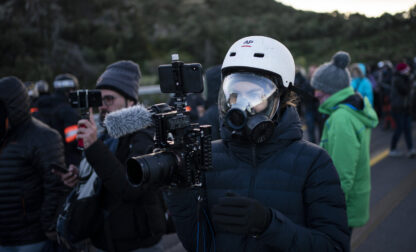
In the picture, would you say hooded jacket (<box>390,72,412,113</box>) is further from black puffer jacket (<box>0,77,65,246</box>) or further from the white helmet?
black puffer jacket (<box>0,77,65,246</box>)

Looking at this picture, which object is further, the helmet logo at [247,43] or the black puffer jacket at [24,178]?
the black puffer jacket at [24,178]

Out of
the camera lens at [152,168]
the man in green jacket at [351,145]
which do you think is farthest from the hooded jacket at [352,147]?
the camera lens at [152,168]

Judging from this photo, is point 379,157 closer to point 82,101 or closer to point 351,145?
point 351,145

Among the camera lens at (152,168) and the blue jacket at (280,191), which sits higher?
the camera lens at (152,168)

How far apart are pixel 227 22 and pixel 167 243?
138 feet

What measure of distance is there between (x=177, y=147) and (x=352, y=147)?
82.0 inches

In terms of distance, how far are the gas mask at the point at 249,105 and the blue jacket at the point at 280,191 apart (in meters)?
0.12

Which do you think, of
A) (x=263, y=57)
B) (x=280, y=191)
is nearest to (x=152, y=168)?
(x=280, y=191)

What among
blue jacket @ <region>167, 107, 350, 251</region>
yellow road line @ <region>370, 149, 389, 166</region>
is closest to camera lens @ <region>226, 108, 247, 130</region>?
blue jacket @ <region>167, 107, 350, 251</region>

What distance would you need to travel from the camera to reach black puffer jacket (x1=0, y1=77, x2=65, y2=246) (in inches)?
112

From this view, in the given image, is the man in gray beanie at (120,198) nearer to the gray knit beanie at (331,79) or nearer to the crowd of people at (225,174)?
the crowd of people at (225,174)

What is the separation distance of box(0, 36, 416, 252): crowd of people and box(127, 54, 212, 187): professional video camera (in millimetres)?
83

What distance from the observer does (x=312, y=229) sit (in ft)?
5.61

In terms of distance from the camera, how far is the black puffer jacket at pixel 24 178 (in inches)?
112
